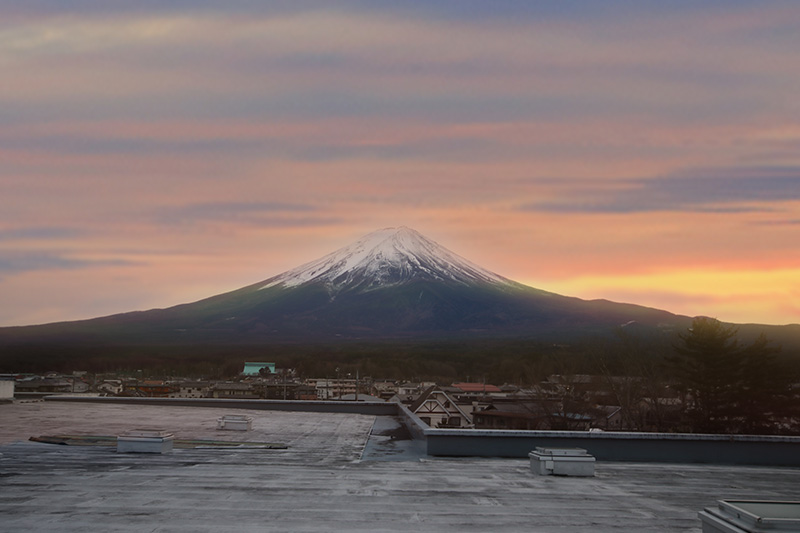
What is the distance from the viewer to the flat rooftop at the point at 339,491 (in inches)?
336

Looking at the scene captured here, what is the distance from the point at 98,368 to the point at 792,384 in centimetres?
11389

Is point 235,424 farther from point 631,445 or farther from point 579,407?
point 579,407

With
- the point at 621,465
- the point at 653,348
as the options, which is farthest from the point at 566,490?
the point at 653,348

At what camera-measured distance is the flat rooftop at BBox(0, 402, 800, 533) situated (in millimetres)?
8547

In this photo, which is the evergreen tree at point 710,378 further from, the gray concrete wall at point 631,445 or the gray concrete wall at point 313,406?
the gray concrete wall at point 631,445

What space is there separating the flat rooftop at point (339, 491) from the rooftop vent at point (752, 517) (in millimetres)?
1774

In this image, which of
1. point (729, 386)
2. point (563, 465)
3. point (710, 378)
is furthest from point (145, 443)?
point (729, 386)

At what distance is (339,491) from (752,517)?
18.8ft

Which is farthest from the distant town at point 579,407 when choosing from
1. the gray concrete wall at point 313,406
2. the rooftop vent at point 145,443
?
the rooftop vent at point 145,443

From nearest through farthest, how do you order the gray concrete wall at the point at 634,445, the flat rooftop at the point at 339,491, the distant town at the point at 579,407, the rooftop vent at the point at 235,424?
the flat rooftop at the point at 339,491 < the gray concrete wall at the point at 634,445 < the rooftop vent at the point at 235,424 < the distant town at the point at 579,407

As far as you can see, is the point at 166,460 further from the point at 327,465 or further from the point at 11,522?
the point at 11,522

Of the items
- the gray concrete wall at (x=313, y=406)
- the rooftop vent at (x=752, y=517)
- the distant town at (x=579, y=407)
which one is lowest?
the distant town at (x=579, y=407)

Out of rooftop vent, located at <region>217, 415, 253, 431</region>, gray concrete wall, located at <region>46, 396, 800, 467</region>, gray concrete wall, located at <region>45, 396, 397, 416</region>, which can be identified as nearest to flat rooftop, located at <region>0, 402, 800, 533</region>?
gray concrete wall, located at <region>46, 396, 800, 467</region>

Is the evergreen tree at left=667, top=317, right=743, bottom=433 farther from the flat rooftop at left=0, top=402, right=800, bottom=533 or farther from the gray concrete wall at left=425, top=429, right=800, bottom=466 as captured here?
the flat rooftop at left=0, top=402, right=800, bottom=533
